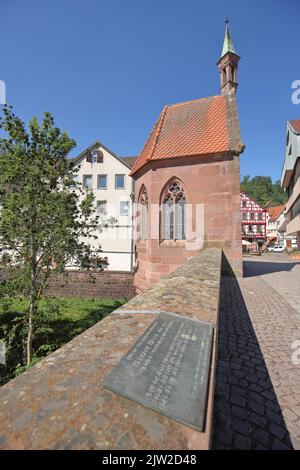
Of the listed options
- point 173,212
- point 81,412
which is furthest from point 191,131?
point 81,412

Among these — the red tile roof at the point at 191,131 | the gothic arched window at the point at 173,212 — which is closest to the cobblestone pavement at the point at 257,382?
the gothic arched window at the point at 173,212

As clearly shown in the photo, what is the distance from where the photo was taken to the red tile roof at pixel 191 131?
457 inches

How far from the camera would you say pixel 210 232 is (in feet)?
36.4

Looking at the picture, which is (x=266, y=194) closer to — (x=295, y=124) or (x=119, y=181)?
(x=295, y=124)

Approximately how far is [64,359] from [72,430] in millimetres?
539

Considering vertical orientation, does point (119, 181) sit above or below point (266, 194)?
below

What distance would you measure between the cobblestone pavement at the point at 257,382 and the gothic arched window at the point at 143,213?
8.00 meters

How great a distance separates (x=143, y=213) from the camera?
45.6ft

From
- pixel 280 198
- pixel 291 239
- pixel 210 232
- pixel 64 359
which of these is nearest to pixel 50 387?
pixel 64 359

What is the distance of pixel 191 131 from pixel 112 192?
40.0 ft

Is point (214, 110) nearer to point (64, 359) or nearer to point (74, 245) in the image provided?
point (74, 245)

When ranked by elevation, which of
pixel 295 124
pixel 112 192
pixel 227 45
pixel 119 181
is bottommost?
pixel 112 192

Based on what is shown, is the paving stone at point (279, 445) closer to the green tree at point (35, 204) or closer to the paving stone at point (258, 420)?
the paving stone at point (258, 420)

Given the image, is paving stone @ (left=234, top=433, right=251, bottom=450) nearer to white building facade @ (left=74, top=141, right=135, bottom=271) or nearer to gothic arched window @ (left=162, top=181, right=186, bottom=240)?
gothic arched window @ (left=162, top=181, right=186, bottom=240)
